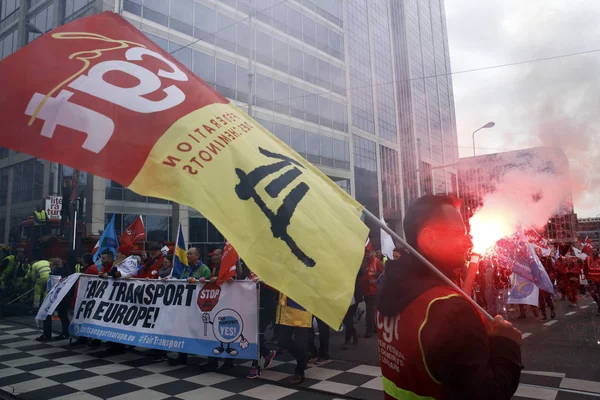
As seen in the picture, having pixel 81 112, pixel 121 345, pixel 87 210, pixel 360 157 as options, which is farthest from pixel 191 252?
pixel 360 157

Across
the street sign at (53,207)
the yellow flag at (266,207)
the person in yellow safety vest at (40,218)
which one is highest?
the street sign at (53,207)

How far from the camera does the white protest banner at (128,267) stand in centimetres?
731

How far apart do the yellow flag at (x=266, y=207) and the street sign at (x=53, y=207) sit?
15.9m

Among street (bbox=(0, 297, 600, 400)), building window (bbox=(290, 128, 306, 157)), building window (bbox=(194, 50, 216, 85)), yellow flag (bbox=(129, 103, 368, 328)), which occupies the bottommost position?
street (bbox=(0, 297, 600, 400))

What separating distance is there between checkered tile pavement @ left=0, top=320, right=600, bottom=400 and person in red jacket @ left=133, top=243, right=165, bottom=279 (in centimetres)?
125

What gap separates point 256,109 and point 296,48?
522cm

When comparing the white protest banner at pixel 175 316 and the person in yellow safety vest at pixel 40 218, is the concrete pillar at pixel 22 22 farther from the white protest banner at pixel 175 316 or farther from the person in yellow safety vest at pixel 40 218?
the white protest banner at pixel 175 316

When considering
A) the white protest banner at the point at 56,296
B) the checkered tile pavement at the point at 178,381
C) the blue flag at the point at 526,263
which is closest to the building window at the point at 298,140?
the blue flag at the point at 526,263

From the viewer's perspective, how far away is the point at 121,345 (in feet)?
21.6

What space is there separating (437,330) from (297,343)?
3972 millimetres

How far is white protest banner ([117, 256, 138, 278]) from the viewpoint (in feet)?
24.0

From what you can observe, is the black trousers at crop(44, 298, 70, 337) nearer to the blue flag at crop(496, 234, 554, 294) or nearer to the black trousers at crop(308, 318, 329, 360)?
the black trousers at crop(308, 318, 329, 360)

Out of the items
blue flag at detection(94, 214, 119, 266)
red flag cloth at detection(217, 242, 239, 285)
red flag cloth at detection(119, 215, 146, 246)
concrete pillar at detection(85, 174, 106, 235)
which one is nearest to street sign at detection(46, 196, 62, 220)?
concrete pillar at detection(85, 174, 106, 235)

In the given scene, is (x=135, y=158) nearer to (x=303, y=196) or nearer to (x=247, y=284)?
(x=303, y=196)
